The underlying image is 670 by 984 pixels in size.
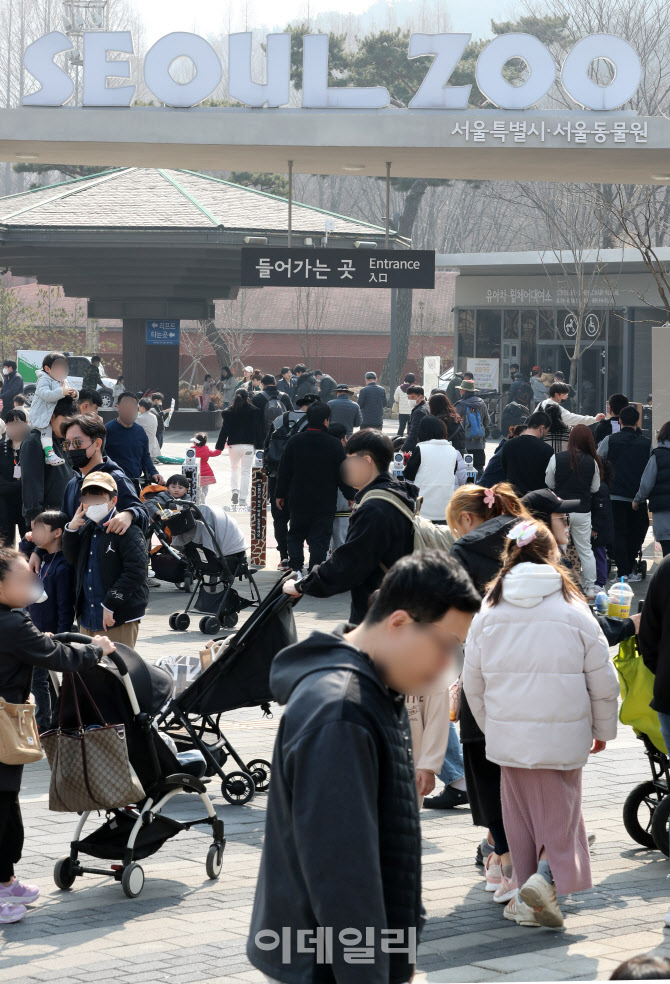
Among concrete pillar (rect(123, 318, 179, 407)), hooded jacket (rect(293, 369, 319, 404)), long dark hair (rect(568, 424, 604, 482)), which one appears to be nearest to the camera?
long dark hair (rect(568, 424, 604, 482))

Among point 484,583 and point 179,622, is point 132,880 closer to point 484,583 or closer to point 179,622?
point 484,583

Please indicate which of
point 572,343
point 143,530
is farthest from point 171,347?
point 143,530

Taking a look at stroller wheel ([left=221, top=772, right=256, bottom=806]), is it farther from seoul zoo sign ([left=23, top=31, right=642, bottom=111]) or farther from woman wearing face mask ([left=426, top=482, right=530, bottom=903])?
seoul zoo sign ([left=23, top=31, right=642, bottom=111])

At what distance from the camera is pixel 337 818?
2.50 meters

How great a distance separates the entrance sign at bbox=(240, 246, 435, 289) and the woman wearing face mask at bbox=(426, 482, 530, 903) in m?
10.3

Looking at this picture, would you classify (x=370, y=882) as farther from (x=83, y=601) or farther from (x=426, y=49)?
(x=426, y=49)

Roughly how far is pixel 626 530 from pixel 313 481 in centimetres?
350

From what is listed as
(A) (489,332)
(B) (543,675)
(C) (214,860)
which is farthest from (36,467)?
(A) (489,332)

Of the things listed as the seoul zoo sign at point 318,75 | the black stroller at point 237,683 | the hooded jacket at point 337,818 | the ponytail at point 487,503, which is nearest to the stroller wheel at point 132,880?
the black stroller at point 237,683

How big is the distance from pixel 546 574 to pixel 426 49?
13.3 m

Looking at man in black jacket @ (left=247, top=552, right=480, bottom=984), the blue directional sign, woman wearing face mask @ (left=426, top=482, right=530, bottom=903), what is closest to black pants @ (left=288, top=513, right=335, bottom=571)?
woman wearing face mask @ (left=426, top=482, right=530, bottom=903)

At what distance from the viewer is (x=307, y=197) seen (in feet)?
299

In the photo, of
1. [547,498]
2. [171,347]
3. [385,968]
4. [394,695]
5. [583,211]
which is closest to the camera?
[385,968]

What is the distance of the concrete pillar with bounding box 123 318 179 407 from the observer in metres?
35.1
